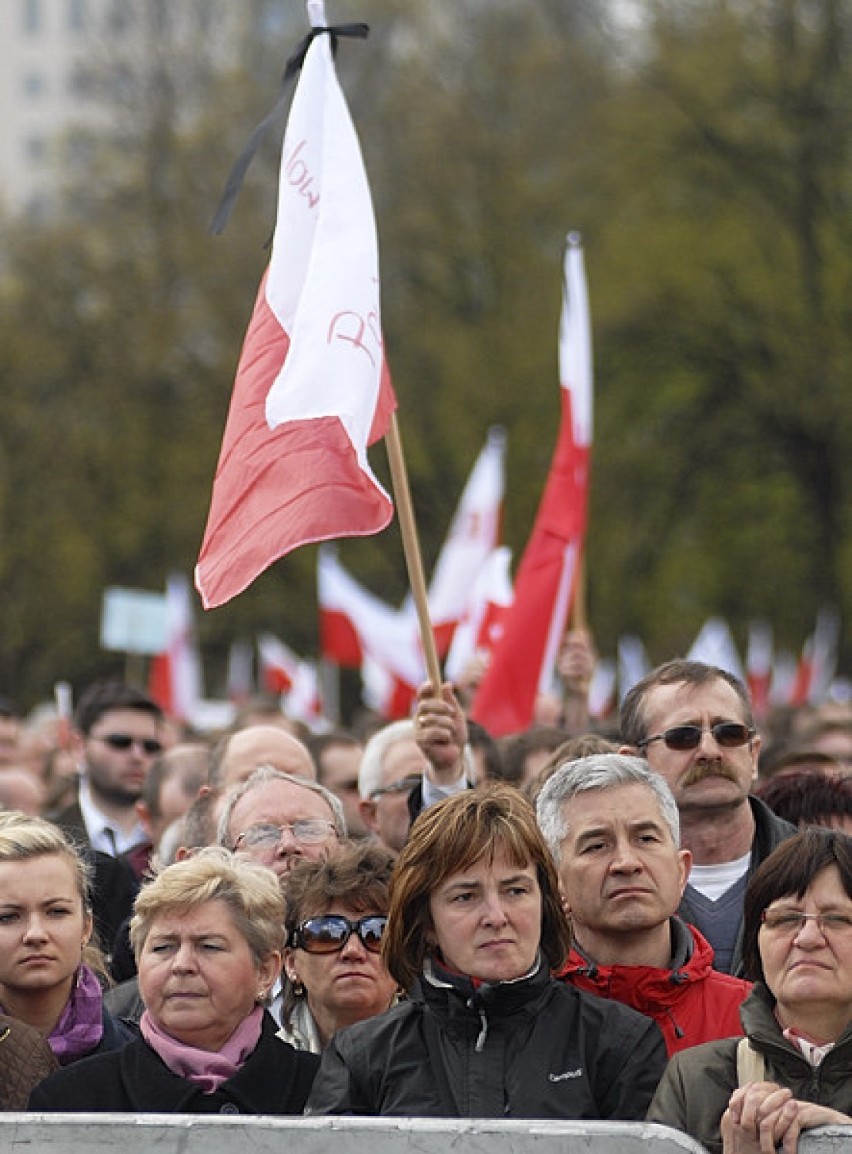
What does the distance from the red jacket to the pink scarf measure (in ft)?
2.32

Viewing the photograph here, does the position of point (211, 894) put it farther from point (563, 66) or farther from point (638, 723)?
point (563, 66)

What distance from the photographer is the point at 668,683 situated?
20.8 ft

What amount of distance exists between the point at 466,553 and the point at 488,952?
9678 millimetres

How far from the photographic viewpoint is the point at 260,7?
3594 cm

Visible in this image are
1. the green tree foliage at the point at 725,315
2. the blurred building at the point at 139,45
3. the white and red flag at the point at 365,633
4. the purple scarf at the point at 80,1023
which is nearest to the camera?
the purple scarf at the point at 80,1023

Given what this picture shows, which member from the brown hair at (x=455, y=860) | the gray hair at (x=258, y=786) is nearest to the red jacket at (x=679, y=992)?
the brown hair at (x=455, y=860)

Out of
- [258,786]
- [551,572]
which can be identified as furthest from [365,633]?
[258,786]

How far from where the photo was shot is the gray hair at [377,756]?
25.5 ft

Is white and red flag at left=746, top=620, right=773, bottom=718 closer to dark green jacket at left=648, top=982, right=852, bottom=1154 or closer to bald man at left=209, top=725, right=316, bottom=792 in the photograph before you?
bald man at left=209, top=725, right=316, bottom=792

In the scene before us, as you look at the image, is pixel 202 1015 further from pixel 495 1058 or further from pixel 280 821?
pixel 280 821

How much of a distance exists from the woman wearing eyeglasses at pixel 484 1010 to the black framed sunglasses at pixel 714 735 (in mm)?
1268

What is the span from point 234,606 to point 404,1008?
27478 millimetres

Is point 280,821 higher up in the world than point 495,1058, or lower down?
higher up

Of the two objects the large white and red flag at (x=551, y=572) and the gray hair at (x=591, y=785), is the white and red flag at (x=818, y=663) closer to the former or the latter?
the large white and red flag at (x=551, y=572)
